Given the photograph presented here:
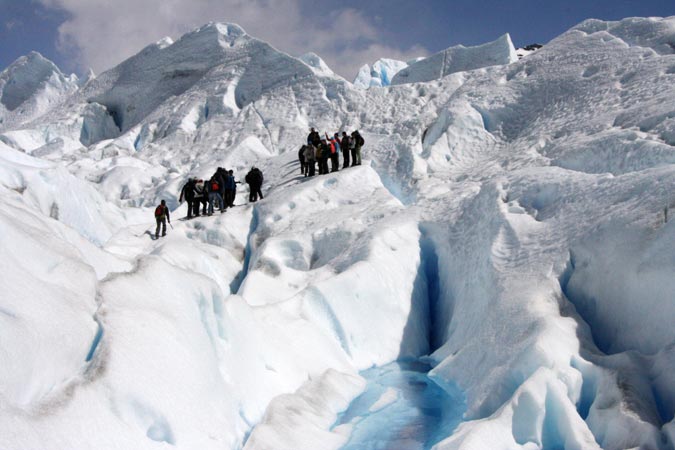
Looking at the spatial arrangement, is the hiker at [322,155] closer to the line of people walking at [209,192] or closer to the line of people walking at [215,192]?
the line of people walking at [215,192]

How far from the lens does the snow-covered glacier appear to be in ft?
15.0

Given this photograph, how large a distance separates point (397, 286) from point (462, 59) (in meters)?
20.9

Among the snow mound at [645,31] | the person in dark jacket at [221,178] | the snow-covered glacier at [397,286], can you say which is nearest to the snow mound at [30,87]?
the snow-covered glacier at [397,286]

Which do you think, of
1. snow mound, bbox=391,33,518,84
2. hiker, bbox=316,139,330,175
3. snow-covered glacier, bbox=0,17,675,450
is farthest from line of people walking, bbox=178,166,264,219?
snow mound, bbox=391,33,518,84

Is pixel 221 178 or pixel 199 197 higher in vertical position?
pixel 221 178

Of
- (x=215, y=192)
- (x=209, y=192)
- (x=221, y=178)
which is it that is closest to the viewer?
(x=209, y=192)

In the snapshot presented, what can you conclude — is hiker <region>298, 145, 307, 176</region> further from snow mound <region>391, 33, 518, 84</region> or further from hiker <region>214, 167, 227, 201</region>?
snow mound <region>391, 33, 518, 84</region>

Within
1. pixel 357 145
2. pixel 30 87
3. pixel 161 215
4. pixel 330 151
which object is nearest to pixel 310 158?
pixel 330 151

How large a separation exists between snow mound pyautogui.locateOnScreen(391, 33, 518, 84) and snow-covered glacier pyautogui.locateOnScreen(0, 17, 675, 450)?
24.8 ft

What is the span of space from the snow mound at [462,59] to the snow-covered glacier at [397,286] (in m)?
7.55

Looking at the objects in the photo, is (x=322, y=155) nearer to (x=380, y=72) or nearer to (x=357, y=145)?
(x=357, y=145)

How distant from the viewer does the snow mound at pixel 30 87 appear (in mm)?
36125

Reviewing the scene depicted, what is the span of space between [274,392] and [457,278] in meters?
4.38

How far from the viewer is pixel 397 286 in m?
9.84
